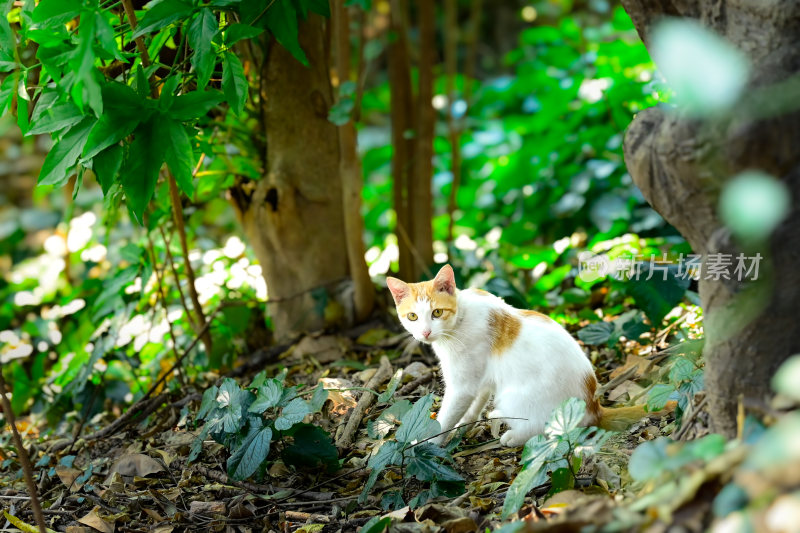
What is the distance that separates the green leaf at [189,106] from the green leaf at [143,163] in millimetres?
52

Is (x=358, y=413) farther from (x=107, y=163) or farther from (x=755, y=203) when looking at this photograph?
(x=755, y=203)

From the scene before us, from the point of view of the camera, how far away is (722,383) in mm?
1373

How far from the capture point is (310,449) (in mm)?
1938

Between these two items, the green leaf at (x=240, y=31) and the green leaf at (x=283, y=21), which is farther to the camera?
the green leaf at (x=283, y=21)

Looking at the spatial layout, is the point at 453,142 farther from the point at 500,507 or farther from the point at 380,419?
the point at 500,507

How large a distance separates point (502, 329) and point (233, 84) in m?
1.01

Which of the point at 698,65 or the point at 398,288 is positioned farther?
the point at 398,288

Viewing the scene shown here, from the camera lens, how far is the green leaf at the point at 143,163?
1.79 m

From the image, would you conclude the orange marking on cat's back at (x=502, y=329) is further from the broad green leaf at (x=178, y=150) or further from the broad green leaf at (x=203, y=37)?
the broad green leaf at (x=203, y=37)

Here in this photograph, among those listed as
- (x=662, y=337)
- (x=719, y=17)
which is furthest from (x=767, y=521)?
(x=662, y=337)

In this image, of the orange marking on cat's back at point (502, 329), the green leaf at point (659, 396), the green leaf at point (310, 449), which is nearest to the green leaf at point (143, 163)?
the green leaf at point (310, 449)

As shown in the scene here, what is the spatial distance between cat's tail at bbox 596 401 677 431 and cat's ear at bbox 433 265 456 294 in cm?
55

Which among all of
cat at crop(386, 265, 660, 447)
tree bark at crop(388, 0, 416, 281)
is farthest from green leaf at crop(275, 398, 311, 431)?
tree bark at crop(388, 0, 416, 281)

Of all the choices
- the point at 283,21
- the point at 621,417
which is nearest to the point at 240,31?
the point at 283,21
